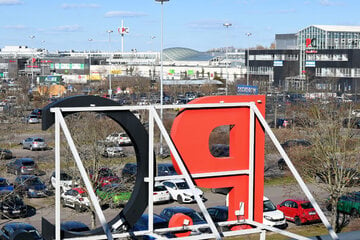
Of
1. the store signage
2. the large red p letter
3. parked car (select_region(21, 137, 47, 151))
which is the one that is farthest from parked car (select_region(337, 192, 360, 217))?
the store signage

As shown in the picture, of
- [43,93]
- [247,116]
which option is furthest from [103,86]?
[247,116]

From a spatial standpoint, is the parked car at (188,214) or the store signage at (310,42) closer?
the parked car at (188,214)

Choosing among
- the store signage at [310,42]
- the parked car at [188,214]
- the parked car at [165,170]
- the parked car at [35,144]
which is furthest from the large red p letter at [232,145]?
the store signage at [310,42]

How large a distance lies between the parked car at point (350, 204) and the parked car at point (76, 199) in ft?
29.8

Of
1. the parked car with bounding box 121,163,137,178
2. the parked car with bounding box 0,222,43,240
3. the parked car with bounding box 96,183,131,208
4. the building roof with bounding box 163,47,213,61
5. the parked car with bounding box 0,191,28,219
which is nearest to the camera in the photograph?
the parked car with bounding box 0,222,43,240

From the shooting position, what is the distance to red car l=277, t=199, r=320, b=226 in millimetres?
19391

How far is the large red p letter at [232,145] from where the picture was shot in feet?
26.8

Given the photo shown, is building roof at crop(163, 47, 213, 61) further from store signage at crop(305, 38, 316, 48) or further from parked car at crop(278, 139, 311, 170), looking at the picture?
parked car at crop(278, 139, 311, 170)

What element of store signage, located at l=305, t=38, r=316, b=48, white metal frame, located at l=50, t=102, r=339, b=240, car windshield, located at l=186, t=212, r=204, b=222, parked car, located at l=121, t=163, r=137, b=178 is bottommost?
car windshield, located at l=186, t=212, r=204, b=222

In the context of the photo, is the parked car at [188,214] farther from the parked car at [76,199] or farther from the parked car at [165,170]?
the parked car at [165,170]

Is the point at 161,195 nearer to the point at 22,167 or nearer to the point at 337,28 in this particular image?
the point at 22,167

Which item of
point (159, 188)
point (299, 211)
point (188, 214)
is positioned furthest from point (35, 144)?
point (299, 211)

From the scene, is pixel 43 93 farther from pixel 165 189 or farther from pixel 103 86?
pixel 165 189

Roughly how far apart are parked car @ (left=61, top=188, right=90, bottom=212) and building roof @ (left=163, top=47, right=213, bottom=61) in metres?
89.5
